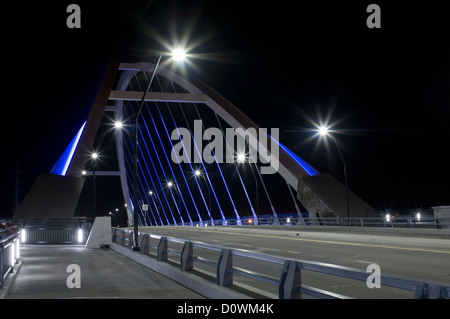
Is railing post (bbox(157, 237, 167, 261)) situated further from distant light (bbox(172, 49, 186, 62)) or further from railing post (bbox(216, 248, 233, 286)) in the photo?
distant light (bbox(172, 49, 186, 62))

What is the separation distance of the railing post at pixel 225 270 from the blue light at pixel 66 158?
30.7 metres

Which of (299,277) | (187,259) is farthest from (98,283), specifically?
(299,277)

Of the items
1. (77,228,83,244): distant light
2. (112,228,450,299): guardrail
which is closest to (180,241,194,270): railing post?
(112,228,450,299): guardrail

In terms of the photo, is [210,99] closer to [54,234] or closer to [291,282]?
[54,234]

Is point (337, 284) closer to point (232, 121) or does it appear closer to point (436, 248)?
point (436, 248)

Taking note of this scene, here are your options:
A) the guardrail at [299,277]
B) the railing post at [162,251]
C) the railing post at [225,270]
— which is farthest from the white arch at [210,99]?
the railing post at [225,270]

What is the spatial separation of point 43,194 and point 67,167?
186 inches

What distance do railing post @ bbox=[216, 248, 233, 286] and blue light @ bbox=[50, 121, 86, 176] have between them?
101ft

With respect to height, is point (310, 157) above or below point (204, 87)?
below

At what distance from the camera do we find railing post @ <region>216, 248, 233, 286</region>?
326 inches

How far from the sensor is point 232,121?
134 ft
